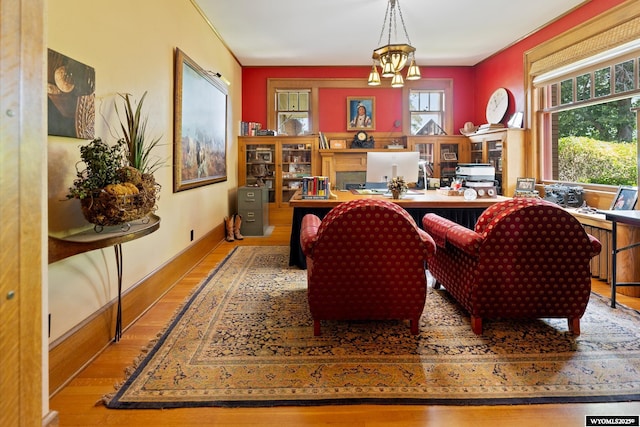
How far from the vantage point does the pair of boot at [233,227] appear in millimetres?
5758

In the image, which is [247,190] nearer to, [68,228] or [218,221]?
[218,221]

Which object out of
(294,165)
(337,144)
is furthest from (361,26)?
(294,165)

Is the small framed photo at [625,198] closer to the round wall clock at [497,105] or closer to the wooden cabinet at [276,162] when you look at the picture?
the round wall clock at [497,105]

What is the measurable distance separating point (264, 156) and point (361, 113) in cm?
188

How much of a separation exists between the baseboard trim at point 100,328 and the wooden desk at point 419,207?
117 cm

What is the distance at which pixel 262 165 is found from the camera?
271 inches

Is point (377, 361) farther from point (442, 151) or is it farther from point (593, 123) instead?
point (442, 151)

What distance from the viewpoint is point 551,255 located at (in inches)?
88.7

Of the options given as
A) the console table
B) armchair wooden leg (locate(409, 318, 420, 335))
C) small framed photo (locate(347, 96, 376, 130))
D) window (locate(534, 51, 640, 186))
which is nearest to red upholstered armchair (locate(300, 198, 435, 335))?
armchair wooden leg (locate(409, 318, 420, 335))

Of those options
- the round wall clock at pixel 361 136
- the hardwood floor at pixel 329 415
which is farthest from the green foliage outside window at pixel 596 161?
the hardwood floor at pixel 329 415

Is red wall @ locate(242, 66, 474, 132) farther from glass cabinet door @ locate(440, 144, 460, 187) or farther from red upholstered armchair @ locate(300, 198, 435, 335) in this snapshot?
red upholstered armchair @ locate(300, 198, 435, 335)

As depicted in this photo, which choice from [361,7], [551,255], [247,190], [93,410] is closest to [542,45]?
[361,7]

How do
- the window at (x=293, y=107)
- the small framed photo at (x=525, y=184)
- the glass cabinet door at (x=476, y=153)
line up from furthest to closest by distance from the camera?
the window at (x=293, y=107), the glass cabinet door at (x=476, y=153), the small framed photo at (x=525, y=184)

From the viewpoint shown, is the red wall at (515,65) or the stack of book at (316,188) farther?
the red wall at (515,65)
